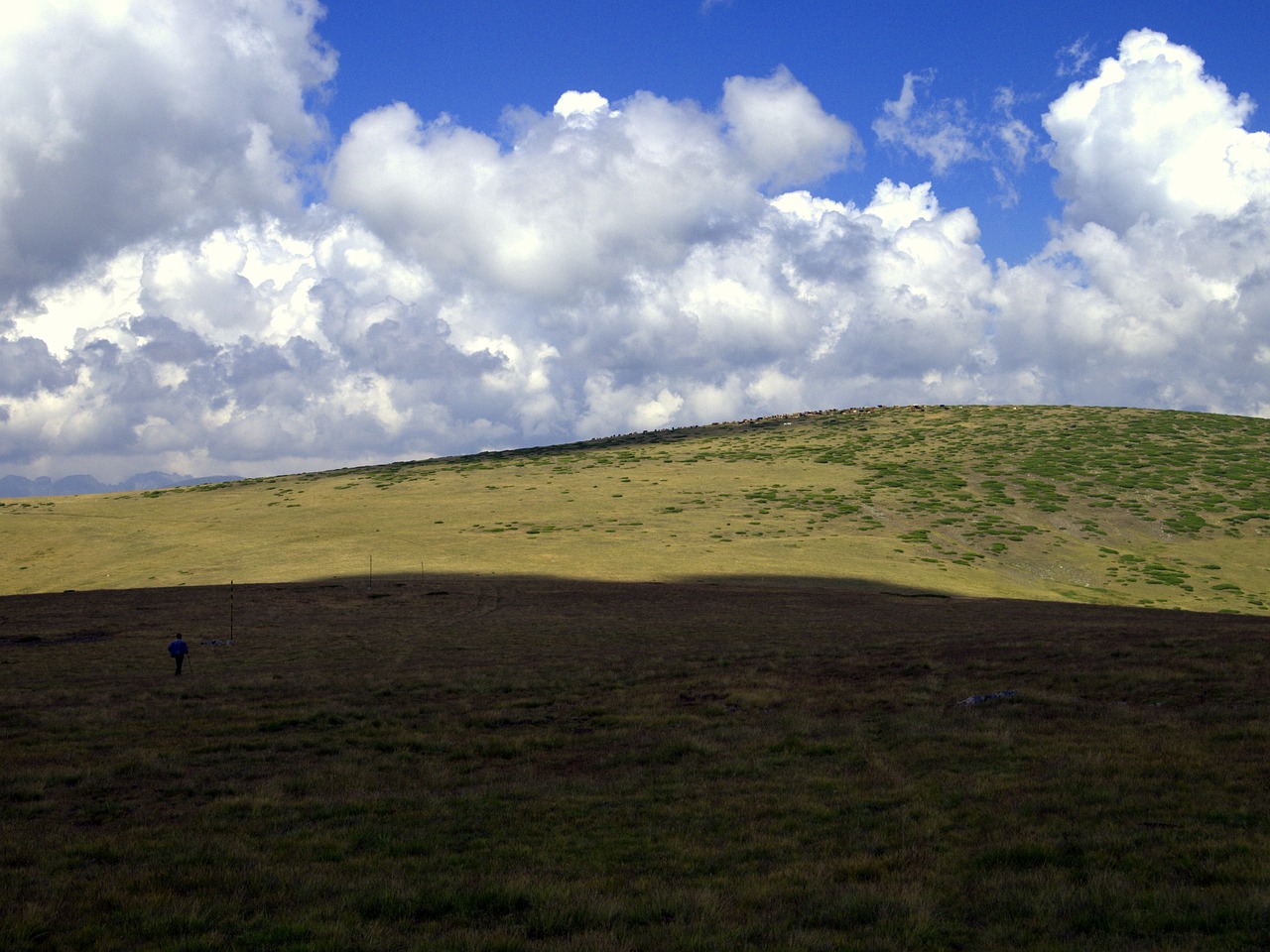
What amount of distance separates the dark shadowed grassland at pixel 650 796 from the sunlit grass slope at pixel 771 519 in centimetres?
3110

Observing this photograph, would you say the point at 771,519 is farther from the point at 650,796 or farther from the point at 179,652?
the point at 650,796

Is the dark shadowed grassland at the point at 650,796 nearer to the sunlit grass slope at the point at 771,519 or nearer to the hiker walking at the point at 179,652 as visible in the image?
the hiker walking at the point at 179,652

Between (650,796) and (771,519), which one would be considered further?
(771,519)

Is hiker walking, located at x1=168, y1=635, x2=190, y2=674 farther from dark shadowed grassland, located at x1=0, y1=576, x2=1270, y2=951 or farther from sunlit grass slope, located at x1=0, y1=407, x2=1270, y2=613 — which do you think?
sunlit grass slope, located at x1=0, y1=407, x2=1270, y2=613

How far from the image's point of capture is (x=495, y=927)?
9.26 metres

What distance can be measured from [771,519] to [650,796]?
68.7 metres

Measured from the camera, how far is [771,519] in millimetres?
82500

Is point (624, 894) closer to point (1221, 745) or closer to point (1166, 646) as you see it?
point (1221, 745)

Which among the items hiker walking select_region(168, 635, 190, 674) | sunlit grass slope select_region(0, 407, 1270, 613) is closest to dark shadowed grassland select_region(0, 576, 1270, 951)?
hiker walking select_region(168, 635, 190, 674)

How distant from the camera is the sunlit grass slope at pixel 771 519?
207ft

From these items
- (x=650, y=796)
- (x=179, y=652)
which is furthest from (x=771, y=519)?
(x=650, y=796)

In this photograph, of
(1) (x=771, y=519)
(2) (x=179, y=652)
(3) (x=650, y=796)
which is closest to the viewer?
(3) (x=650, y=796)

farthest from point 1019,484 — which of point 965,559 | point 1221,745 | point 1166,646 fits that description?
point 1221,745

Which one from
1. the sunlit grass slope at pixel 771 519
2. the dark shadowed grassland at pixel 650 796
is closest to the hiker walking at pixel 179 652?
the dark shadowed grassland at pixel 650 796
